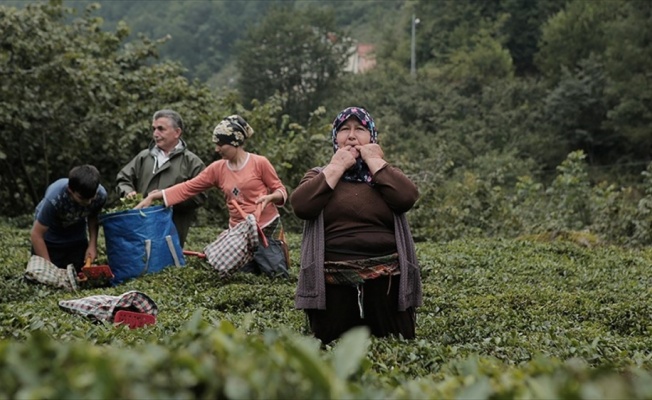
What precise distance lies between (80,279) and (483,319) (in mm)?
3870

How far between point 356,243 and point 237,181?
10.6 feet

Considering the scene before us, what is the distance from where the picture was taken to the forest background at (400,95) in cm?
1548

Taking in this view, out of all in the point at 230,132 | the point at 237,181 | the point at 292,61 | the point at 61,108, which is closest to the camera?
the point at 230,132

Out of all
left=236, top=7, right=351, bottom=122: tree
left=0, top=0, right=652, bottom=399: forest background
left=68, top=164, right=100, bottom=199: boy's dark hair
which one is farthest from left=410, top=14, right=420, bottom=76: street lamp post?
left=68, top=164, right=100, bottom=199: boy's dark hair

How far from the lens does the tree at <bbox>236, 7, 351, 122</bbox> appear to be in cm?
5453

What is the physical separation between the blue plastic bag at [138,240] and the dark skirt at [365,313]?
11.3 feet

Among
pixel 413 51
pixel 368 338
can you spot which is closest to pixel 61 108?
pixel 368 338

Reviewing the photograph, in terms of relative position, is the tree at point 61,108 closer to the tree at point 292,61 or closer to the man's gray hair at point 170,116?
the man's gray hair at point 170,116

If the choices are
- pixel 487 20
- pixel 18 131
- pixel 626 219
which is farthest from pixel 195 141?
pixel 487 20

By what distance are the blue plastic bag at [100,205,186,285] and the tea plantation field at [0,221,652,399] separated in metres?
0.20

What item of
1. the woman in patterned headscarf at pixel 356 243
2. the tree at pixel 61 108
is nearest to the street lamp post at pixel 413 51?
the tree at pixel 61 108

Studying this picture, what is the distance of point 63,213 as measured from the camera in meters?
8.05

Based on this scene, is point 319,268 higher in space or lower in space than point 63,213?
higher

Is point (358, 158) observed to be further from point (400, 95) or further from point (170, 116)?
Answer: point (400, 95)
